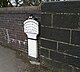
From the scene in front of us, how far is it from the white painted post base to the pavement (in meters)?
0.30

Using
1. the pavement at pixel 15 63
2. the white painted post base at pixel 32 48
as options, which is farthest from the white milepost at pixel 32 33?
the pavement at pixel 15 63

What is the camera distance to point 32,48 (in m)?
5.31

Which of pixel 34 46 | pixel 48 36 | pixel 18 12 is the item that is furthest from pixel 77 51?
pixel 18 12

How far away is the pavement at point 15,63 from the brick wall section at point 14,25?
350mm

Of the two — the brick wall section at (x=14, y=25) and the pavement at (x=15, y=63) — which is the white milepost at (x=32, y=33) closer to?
the brick wall section at (x=14, y=25)

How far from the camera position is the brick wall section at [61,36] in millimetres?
3880

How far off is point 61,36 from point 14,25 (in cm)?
279

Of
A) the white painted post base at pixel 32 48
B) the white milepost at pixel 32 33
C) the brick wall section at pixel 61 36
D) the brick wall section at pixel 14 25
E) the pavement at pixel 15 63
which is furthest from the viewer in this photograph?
the brick wall section at pixel 14 25

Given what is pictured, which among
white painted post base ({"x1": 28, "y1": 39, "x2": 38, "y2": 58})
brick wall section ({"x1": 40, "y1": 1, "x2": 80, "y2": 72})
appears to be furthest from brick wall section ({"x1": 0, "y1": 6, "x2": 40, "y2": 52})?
brick wall section ({"x1": 40, "y1": 1, "x2": 80, "y2": 72})

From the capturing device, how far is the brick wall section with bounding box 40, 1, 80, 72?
388cm

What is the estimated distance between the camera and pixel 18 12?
19.8 ft

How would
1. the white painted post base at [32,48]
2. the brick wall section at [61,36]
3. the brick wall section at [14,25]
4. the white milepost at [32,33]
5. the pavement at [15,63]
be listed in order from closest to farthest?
the brick wall section at [61,36], the pavement at [15,63], the white milepost at [32,33], the white painted post base at [32,48], the brick wall section at [14,25]

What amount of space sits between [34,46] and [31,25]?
0.68 meters

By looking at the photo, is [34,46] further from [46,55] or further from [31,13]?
[31,13]
